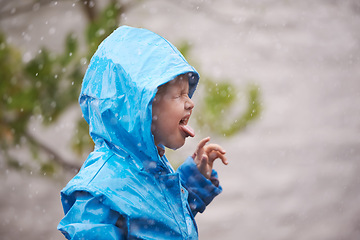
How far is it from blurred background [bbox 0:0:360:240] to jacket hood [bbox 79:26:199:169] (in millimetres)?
1427

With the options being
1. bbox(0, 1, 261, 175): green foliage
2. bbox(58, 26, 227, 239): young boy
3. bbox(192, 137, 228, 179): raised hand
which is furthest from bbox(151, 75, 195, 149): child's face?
bbox(0, 1, 261, 175): green foliage

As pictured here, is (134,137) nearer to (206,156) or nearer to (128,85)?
(128,85)

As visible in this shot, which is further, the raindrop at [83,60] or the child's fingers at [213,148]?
the raindrop at [83,60]

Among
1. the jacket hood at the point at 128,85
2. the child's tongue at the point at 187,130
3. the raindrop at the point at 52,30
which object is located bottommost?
the child's tongue at the point at 187,130

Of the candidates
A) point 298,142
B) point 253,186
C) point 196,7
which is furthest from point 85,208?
point 298,142

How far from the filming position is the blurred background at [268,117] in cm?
254

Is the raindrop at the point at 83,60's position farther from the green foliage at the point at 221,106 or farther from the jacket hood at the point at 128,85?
the jacket hood at the point at 128,85

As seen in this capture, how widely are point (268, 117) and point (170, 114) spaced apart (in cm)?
268

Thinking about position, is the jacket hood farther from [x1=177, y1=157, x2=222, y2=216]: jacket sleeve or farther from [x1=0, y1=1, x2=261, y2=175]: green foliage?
[x1=0, y1=1, x2=261, y2=175]: green foliage

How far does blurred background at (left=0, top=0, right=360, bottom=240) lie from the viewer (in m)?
2.54

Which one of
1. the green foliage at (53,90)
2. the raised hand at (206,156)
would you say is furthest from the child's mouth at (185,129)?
the green foliage at (53,90)

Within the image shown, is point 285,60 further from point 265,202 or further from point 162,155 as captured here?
point 162,155

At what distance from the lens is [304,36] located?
342 cm

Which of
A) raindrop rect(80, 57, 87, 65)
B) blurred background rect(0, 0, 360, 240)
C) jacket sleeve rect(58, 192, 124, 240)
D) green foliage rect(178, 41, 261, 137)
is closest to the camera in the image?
jacket sleeve rect(58, 192, 124, 240)
